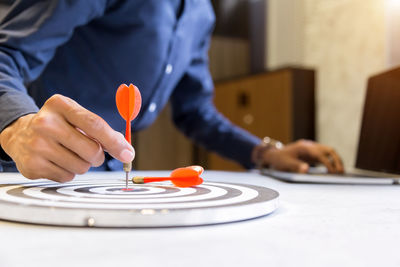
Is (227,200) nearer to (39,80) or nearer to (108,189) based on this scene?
(108,189)

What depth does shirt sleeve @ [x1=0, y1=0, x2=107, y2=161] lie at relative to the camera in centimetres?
81

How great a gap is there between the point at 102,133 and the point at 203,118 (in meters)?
1.15

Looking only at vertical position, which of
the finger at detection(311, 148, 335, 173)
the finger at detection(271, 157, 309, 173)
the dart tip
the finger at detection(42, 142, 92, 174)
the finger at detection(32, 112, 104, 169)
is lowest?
the finger at detection(271, 157, 309, 173)

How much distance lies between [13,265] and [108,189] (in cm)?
25

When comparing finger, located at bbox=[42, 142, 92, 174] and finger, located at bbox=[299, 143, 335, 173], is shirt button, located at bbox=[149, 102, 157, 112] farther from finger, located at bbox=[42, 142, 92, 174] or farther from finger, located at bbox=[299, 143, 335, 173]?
finger, located at bbox=[42, 142, 92, 174]

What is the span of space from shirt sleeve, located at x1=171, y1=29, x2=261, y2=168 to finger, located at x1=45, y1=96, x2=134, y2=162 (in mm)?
1015

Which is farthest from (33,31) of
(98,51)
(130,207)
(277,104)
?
(277,104)

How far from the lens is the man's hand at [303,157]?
1176mm

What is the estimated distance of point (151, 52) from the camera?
1.11m

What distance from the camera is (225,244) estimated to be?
304mm

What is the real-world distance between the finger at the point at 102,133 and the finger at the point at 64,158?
0.04 m

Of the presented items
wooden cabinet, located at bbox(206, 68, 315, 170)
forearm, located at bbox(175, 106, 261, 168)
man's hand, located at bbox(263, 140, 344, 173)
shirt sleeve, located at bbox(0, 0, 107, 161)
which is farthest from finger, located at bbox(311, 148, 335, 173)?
wooden cabinet, located at bbox(206, 68, 315, 170)

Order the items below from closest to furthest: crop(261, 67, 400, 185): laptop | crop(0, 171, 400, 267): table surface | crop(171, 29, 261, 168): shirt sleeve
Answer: crop(0, 171, 400, 267): table surface < crop(261, 67, 400, 185): laptop < crop(171, 29, 261, 168): shirt sleeve

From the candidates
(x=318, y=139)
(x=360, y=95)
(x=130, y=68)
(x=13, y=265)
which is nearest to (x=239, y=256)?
(x=13, y=265)
